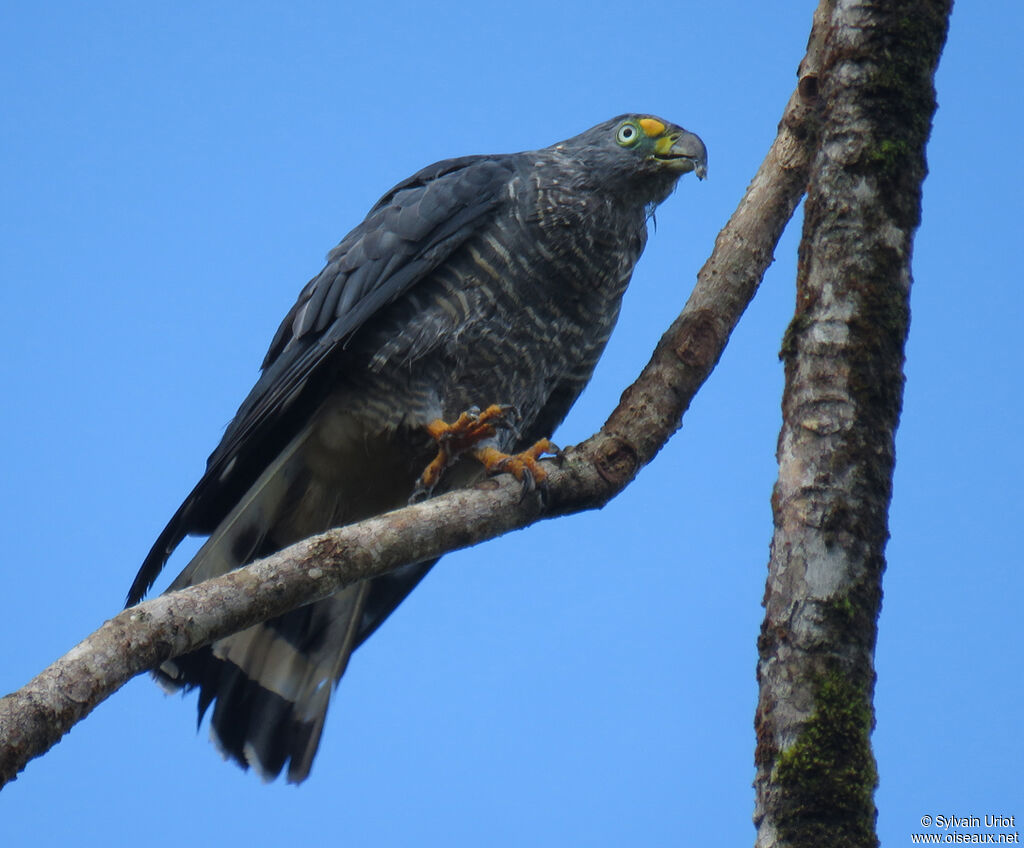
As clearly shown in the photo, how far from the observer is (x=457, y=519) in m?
3.38

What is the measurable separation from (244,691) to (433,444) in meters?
1.24

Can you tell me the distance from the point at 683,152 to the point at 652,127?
221 mm

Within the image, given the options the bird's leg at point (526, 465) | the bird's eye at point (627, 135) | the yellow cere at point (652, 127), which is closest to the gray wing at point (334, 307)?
the bird's eye at point (627, 135)

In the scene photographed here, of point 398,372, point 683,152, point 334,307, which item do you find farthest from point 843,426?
point 334,307

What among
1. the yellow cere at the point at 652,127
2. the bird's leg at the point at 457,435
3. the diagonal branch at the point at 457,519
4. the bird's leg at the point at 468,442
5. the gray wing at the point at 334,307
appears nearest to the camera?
the diagonal branch at the point at 457,519

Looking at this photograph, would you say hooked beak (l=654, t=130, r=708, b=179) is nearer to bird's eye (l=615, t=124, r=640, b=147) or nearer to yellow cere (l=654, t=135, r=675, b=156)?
yellow cere (l=654, t=135, r=675, b=156)

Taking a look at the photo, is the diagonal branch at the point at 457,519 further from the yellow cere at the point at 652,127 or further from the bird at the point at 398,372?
the yellow cere at the point at 652,127

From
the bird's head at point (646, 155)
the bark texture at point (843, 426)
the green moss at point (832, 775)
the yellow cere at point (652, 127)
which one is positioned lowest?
the green moss at point (832, 775)

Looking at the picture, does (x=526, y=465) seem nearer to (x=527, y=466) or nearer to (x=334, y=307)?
(x=527, y=466)

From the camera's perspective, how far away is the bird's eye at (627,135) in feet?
16.2

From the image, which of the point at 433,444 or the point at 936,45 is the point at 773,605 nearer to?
the point at 936,45

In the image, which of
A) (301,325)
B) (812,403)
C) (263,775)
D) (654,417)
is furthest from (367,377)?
(812,403)

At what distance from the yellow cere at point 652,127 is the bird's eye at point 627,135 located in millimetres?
41

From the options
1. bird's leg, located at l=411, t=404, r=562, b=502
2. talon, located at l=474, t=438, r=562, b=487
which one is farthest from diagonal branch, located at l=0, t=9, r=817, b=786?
bird's leg, located at l=411, t=404, r=562, b=502
